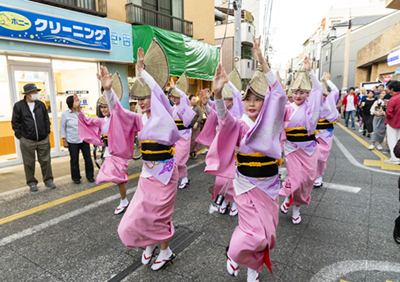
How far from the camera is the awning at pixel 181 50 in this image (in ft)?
31.0

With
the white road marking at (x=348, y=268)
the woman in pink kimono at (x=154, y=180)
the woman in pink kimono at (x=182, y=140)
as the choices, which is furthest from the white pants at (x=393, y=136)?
the woman in pink kimono at (x=154, y=180)

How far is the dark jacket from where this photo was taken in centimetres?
513

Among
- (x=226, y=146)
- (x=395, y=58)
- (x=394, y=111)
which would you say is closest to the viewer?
(x=226, y=146)

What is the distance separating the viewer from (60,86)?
8.28 meters

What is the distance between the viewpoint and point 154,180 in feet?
9.28

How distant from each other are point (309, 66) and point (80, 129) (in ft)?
13.7

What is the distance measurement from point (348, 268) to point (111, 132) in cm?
306

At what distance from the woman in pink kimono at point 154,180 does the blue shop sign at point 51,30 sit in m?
5.37

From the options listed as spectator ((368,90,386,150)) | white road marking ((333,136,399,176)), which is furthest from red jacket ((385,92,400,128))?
spectator ((368,90,386,150))

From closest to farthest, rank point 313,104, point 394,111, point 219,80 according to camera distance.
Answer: point 219,80 < point 313,104 < point 394,111

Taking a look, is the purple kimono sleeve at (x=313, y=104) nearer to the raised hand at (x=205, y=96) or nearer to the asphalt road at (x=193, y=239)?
the asphalt road at (x=193, y=239)

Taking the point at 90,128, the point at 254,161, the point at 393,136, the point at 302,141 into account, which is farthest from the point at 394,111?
the point at 90,128

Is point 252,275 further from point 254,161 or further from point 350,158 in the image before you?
point 350,158

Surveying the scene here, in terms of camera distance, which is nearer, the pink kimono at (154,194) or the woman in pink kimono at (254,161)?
the woman in pink kimono at (254,161)
